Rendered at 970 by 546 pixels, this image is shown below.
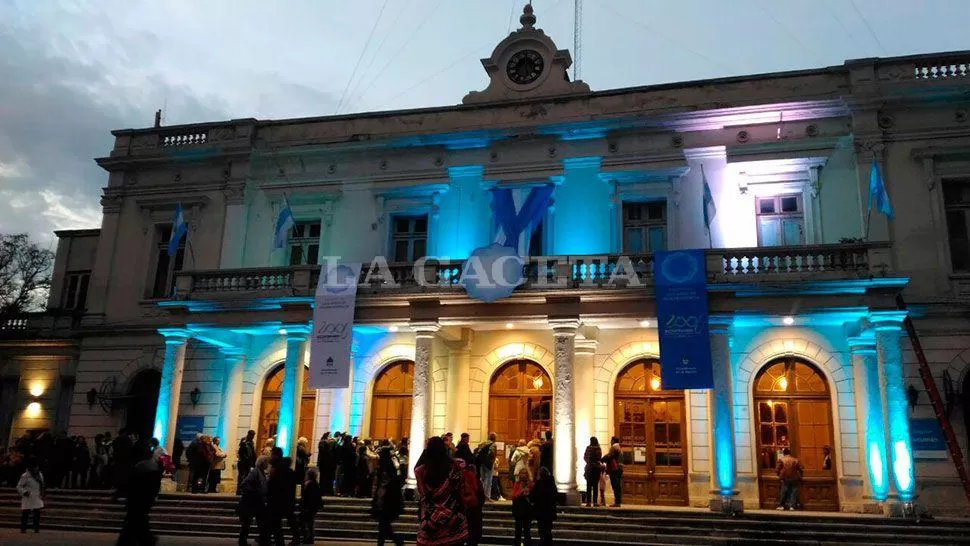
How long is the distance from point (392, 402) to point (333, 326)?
3142mm

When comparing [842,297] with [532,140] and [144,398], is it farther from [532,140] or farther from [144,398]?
[144,398]

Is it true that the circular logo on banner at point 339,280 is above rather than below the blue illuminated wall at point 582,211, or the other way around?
below

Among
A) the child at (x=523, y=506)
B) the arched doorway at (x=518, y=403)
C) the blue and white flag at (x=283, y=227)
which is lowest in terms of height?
the child at (x=523, y=506)

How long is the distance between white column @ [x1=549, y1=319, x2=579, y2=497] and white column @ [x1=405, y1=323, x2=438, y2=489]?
281 centimetres

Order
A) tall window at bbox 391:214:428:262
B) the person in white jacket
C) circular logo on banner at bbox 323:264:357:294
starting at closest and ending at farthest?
the person in white jacket
circular logo on banner at bbox 323:264:357:294
tall window at bbox 391:214:428:262

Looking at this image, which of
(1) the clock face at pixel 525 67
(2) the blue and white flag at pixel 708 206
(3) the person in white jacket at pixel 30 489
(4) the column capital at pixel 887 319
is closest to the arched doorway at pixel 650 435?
(2) the blue and white flag at pixel 708 206

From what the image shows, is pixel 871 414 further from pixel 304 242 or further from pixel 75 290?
pixel 75 290

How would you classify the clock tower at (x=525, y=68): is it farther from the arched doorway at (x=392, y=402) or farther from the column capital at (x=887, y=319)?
the column capital at (x=887, y=319)

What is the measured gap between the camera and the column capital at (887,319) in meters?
15.6

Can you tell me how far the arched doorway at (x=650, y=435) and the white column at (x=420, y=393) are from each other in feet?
14.3

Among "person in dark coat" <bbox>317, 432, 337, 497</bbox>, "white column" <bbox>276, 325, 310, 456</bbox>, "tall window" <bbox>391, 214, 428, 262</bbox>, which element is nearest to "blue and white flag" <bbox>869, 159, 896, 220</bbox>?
"tall window" <bbox>391, 214, 428, 262</bbox>

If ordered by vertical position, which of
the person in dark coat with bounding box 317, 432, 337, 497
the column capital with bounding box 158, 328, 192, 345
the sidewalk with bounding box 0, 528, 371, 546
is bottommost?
the sidewalk with bounding box 0, 528, 371, 546

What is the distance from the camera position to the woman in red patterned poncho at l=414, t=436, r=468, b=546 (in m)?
6.32

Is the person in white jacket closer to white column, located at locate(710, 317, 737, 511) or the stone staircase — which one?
the stone staircase
